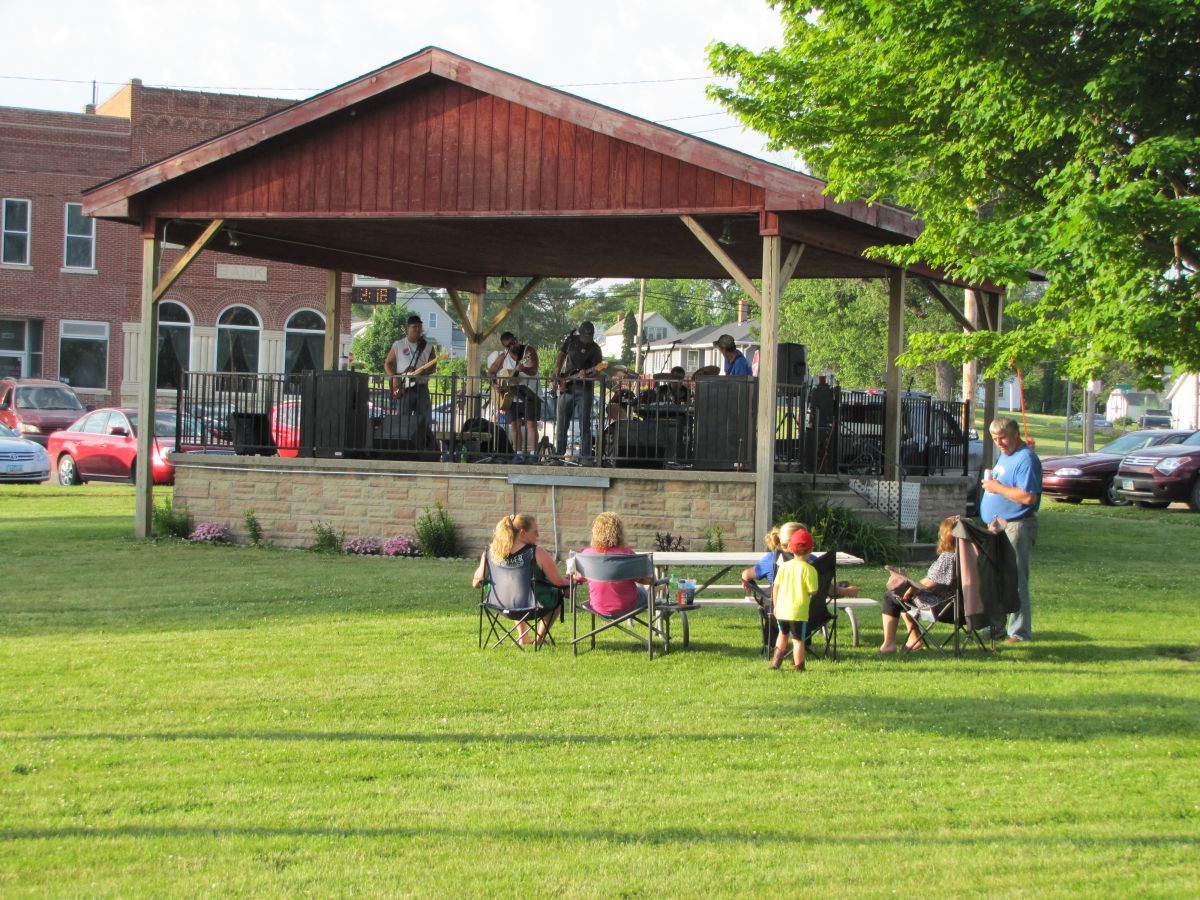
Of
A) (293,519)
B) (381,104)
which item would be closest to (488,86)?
(381,104)

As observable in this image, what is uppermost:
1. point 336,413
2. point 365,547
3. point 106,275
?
point 106,275

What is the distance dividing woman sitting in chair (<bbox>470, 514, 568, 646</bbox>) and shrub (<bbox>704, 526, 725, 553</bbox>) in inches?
202

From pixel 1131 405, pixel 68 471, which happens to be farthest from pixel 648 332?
pixel 68 471

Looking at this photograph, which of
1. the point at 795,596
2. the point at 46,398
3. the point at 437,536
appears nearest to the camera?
the point at 795,596

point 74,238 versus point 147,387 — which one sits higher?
point 74,238

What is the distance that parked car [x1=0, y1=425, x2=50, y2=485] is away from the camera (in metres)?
25.7

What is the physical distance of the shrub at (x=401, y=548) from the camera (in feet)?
52.6

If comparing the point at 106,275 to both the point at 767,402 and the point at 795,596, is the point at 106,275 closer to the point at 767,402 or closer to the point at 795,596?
the point at 767,402

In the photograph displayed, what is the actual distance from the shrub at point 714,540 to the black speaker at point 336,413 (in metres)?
4.42

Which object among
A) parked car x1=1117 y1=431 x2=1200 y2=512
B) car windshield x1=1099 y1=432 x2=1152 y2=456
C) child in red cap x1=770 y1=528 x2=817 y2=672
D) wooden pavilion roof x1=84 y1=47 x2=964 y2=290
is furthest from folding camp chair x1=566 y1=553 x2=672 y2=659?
car windshield x1=1099 y1=432 x2=1152 y2=456

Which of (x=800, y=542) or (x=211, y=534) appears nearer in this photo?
(x=800, y=542)

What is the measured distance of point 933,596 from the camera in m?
9.96

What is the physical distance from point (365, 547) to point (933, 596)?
8.09m

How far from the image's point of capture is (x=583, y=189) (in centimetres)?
1505
